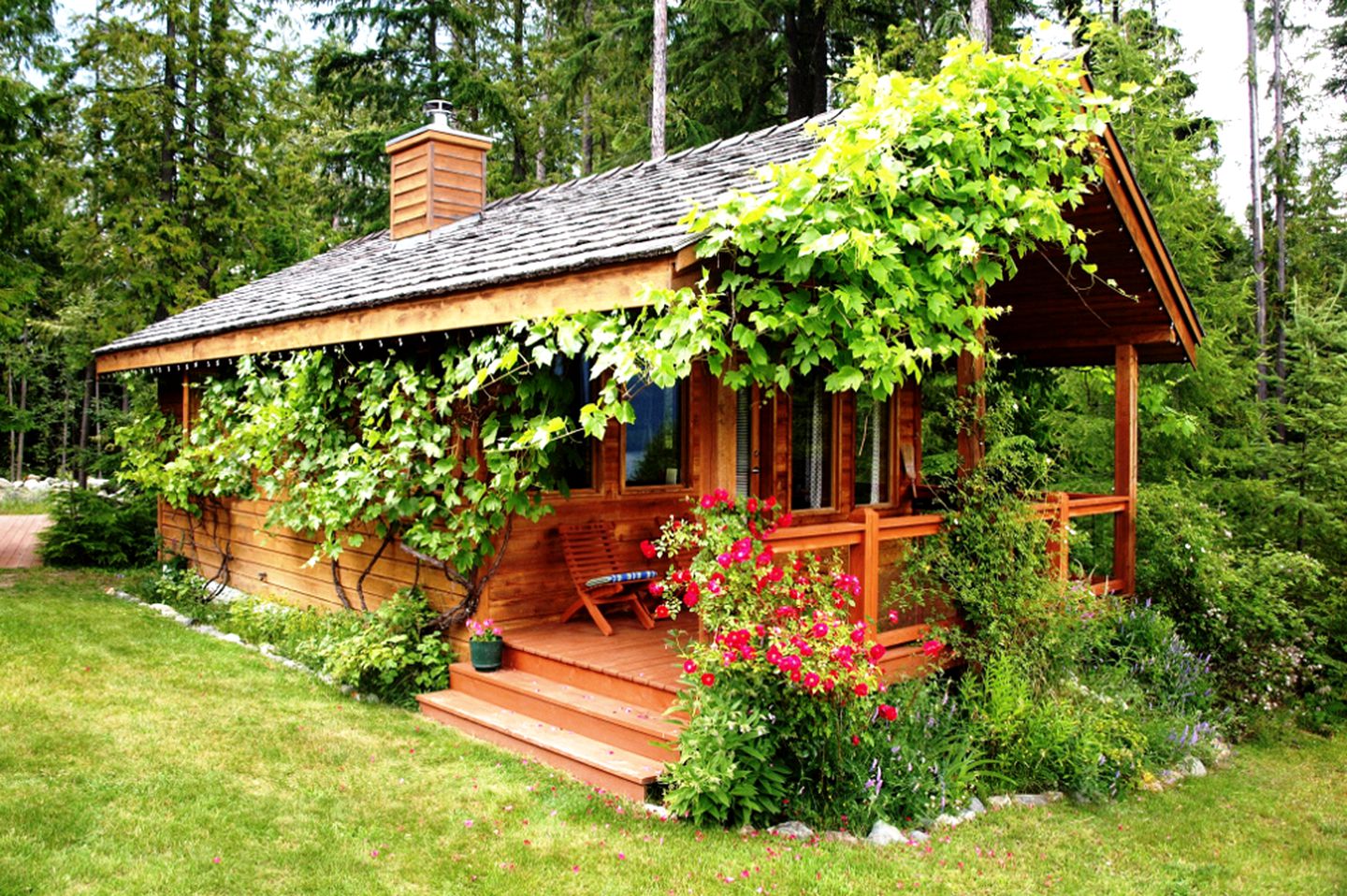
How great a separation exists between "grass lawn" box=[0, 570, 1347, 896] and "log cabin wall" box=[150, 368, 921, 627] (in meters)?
1.13

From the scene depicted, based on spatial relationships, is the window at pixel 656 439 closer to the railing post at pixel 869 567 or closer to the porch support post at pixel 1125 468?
the railing post at pixel 869 567

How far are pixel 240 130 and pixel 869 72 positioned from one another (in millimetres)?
13413

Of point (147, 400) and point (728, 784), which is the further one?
point (147, 400)

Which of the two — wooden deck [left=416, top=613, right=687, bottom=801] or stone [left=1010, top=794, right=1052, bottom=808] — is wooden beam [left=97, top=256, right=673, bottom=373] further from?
stone [left=1010, top=794, right=1052, bottom=808]

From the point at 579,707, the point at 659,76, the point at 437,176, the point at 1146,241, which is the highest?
the point at 659,76

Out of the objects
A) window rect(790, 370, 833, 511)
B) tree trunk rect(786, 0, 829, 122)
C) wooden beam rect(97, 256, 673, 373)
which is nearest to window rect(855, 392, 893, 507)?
window rect(790, 370, 833, 511)

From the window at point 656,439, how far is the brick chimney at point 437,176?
3.63 m

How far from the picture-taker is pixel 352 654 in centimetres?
646

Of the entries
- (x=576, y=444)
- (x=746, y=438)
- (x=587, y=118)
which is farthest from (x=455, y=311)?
(x=587, y=118)

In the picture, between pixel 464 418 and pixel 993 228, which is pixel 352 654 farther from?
pixel 993 228

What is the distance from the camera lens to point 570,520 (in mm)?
6984

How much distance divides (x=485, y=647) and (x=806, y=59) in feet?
43.1

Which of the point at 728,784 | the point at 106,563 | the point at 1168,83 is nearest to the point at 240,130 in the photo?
the point at 106,563

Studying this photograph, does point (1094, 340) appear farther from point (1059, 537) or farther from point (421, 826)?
point (421, 826)
